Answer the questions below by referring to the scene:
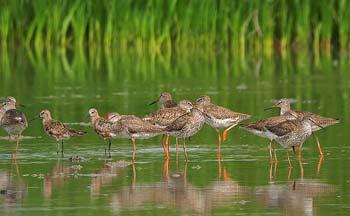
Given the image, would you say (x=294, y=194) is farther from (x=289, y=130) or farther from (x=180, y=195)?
(x=289, y=130)

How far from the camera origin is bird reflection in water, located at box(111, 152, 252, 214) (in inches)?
457

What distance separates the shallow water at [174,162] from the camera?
11.8m

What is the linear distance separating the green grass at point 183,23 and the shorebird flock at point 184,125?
709 inches

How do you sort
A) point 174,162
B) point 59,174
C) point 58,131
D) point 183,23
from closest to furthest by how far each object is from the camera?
point 59,174, point 174,162, point 58,131, point 183,23

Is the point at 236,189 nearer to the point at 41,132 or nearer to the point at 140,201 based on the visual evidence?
the point at 140,201

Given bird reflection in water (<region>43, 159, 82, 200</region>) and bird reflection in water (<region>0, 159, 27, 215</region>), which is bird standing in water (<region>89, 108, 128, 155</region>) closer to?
A: bird reflection in water (<region>43, 159, 82, 200</region>)

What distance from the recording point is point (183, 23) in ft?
116

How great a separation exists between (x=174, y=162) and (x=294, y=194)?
114 inches

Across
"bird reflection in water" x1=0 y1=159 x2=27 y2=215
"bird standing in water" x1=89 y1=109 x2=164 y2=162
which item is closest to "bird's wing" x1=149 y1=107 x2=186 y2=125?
"bird standing in water" x1=89 y1=109 x2=164 y2=162

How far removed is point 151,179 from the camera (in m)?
13.4

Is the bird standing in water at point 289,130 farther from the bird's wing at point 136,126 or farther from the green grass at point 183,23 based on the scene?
the green grass at point 183,23

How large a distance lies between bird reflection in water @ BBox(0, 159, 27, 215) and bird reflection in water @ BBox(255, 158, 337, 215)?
240 centimetres

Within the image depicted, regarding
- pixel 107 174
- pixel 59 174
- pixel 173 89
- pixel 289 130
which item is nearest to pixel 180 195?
pixel 107 174

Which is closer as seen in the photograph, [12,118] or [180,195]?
[180,195]
